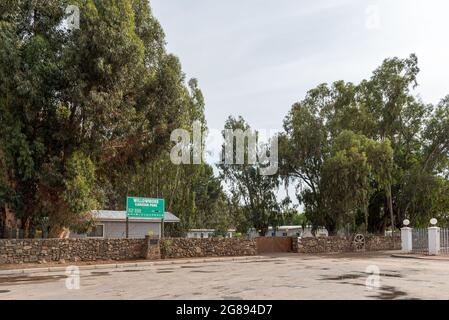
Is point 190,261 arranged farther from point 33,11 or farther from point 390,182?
point 390,182

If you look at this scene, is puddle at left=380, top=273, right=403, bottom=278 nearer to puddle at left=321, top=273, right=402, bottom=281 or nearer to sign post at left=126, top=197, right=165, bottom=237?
puddle at left=321, top=273, right=402, bottom=281

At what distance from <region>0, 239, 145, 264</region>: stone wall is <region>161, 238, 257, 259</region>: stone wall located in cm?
192

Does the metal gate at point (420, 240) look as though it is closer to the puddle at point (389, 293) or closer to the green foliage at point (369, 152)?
the green foliage at point (369, 152)

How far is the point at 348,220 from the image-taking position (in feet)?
129

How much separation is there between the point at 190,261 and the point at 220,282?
1167 centimetres

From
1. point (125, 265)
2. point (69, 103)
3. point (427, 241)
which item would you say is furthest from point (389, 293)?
point (427, 241)

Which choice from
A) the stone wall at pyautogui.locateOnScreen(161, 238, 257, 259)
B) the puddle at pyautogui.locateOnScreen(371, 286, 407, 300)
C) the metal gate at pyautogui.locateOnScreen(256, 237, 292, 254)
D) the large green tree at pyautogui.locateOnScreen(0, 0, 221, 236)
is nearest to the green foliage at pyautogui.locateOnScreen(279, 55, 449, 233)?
the metal gate at pyautogui.locateOnScreen(256, 237, 292, 254)

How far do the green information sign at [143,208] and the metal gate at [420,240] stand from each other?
19924mm

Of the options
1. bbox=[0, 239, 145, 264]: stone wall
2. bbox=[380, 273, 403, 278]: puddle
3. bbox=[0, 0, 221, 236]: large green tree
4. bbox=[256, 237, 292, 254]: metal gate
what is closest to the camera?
bbox=[380, 273, 403, 278]: puddle

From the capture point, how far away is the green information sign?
1121 inches

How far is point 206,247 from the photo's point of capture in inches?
1240

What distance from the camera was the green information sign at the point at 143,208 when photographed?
28469 mm

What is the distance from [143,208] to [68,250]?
5.34m
